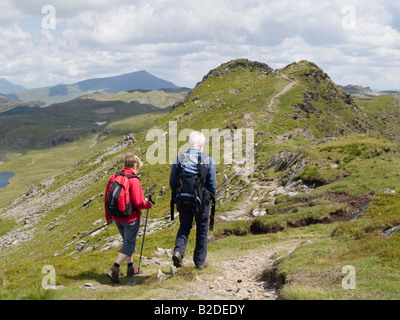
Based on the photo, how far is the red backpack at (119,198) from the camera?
36.6ft

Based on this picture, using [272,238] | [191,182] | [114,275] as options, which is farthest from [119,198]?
[272,238]

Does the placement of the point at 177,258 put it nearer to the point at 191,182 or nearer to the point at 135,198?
the point at 135,198

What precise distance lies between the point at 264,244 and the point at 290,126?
63.0 meters

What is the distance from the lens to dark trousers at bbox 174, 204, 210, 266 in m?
12.1

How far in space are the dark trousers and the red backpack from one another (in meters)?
2.15

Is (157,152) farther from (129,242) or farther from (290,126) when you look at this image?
(129,242)

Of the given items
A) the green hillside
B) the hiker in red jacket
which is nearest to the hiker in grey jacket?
the green hillside

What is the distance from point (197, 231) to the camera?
40.5 ft

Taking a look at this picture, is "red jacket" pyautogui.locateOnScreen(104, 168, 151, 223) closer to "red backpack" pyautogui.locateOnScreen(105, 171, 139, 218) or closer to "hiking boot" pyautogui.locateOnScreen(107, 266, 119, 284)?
"red backpack" pyautogui.locateOnScreen(105, 171, 139, 218)

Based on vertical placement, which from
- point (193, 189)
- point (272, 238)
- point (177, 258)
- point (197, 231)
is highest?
point (193, 189)

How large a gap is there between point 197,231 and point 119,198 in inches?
131

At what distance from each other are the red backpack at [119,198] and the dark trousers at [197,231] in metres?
2.15

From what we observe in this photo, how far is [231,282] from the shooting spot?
487 inches

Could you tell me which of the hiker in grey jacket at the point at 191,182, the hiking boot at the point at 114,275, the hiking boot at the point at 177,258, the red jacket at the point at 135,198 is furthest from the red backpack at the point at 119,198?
the hiking boot at the point at 177,258
